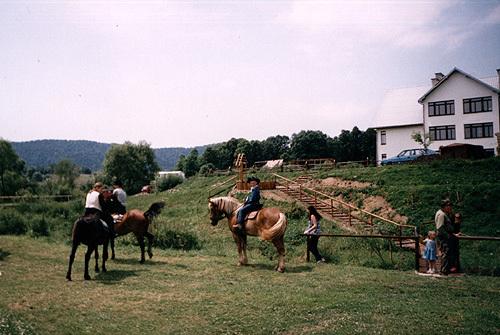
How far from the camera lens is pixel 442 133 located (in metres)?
Result: 46.4

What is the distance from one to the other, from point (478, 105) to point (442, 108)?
347cm

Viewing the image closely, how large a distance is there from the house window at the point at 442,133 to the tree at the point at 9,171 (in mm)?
64970

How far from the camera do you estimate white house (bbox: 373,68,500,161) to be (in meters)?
44.1

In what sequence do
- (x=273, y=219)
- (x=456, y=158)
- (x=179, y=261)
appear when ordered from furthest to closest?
(x=456, y=158)
(x=179, y=261)
(x=273, y=219)

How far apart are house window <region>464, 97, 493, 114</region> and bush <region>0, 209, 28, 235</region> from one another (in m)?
42.6

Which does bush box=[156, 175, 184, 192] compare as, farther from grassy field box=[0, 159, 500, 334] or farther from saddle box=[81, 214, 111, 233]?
saddle box=[81, 214, 111, 233]

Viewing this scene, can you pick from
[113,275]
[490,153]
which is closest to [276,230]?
[113,275]

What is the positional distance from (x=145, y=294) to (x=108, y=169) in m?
73.4

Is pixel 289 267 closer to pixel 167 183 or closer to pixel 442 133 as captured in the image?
pixel 442 133

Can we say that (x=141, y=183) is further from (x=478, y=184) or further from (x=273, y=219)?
(x=273, y=219)

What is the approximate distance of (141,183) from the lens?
80938 millimetres

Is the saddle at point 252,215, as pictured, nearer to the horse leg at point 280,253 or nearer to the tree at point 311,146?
the horse leg at point 280,253

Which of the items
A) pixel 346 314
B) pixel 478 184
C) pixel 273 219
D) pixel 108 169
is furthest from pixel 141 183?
pixel 346 314

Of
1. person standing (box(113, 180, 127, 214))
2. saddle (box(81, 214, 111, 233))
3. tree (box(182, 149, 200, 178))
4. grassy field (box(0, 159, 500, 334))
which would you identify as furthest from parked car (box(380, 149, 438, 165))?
tree (box(182, 149, 200, 178))
